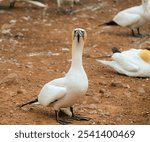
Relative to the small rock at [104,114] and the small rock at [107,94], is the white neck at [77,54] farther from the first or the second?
the small rock at [107,94]

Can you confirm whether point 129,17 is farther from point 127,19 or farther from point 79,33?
point 79,33

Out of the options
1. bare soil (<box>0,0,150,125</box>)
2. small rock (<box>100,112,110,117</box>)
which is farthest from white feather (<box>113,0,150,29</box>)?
small rock (<box>100,112,110,117</box>)

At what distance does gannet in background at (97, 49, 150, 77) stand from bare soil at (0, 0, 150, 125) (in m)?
0.11

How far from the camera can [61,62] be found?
1017 cm

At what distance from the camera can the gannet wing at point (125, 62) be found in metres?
9.22

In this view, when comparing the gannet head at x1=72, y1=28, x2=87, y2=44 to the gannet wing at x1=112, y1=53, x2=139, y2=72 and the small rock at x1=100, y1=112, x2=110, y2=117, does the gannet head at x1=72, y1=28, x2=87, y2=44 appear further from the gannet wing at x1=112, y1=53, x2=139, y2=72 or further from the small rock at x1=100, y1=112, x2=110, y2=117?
the gannet wing at x1=112, y1=53, x2=139, y2=72

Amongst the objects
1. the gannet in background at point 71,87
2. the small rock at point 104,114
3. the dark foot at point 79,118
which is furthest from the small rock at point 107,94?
the gannet in background at point 71,87

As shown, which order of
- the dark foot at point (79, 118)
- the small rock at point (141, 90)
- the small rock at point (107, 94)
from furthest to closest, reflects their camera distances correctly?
the small rock at point (141, 90) → the small rock at point (107, 94) → the dark foot at point (79, 118)

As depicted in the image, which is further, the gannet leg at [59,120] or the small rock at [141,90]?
the small rock at [141,90]

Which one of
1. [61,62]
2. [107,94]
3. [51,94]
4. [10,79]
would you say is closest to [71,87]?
[51,94]

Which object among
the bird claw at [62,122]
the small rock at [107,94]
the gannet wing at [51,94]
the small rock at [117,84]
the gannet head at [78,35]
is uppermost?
the gannet head at [78,35]

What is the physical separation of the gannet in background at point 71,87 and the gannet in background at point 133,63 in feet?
7.53

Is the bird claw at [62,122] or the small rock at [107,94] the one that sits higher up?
the small rock at [107,94]

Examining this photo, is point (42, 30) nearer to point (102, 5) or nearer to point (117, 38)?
point (117, 38)
